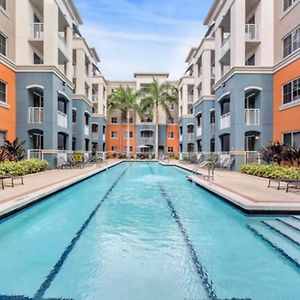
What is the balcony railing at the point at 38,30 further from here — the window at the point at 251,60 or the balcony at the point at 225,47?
the window at the point at 251,60

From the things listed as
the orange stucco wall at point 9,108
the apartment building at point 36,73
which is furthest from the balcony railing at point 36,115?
the orange stucco wall at point 9,108

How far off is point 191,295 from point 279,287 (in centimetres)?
131

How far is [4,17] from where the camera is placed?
19.3 meters

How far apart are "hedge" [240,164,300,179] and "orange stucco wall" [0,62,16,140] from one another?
15167 millimetres

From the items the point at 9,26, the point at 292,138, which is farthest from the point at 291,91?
the point at 9,26

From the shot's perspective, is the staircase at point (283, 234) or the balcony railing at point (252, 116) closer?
the staircase at point (283, 234)

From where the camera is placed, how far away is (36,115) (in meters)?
21.3

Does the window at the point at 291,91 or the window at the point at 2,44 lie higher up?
the window at the point at 2,44

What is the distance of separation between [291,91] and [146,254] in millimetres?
15969

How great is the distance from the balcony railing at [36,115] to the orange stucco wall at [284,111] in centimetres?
1576

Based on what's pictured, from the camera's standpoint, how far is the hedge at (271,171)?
13.1m

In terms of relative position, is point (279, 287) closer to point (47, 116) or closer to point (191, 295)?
point (191, 295)

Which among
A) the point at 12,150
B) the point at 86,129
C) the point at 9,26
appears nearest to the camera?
the point at 12,150

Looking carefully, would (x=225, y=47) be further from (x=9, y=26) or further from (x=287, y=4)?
(x=9, y=26)
